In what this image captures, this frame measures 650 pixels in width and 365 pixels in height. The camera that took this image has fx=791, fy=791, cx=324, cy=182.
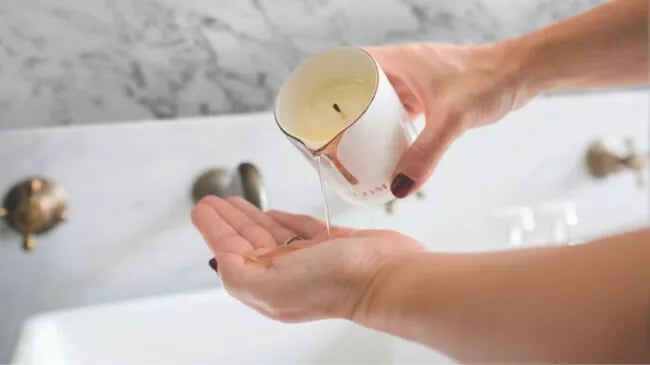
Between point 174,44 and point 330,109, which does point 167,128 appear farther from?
point 330,109

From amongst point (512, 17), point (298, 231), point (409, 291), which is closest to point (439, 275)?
point (409, 291)

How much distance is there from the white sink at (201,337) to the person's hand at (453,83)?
295 mm

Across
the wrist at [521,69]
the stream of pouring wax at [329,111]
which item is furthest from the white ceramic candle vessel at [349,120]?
the wrist at [521,69]

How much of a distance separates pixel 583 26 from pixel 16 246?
0.60m

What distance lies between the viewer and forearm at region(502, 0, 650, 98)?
0.68 m

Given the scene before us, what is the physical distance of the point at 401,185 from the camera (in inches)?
25.2

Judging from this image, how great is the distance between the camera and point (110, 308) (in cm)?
83

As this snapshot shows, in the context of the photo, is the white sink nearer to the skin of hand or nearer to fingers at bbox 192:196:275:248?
fingers at bbox 192:196:275:248

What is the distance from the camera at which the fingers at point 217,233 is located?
0.65 m

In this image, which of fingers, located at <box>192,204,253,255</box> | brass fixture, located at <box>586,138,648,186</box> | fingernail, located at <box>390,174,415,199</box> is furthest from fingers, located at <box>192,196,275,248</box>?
brass fixture, located at <box>586,138,648,186</box>

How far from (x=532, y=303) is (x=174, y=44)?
0.58m

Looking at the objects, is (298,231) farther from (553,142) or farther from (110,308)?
(553,142)

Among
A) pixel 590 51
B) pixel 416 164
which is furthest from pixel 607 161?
pixel 416 164

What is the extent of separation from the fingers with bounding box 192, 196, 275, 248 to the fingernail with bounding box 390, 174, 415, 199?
0.11m
